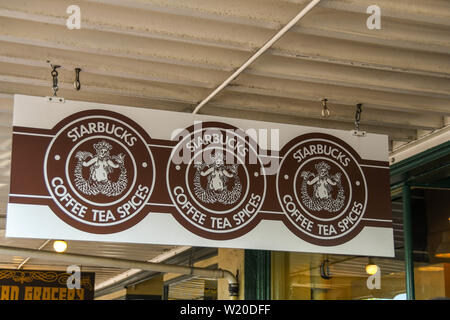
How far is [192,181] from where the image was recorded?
13.0 feet

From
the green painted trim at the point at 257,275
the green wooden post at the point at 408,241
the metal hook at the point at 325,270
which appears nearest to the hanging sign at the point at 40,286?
the green painted trim at the point at 257,275

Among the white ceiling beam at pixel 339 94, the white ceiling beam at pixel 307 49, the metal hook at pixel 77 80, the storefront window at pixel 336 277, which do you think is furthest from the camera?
the storefront window at pixel 336 277

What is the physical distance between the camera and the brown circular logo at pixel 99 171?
3631 mm

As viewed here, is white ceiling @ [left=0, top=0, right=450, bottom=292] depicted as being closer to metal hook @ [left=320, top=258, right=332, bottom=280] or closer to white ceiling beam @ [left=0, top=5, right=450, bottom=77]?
white ceiling beam @ [left=0, top=5, right=450, bottom=77]

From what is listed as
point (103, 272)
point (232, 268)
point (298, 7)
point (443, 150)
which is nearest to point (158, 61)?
point (298, 7)

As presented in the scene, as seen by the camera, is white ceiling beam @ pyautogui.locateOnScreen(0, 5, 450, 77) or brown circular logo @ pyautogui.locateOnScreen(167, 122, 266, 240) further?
brown circular logo @ pyautogui.locateOnScreen(167, 122, 266, 240)

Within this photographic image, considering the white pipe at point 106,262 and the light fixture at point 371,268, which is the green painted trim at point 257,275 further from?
the light fixture at point 371,268

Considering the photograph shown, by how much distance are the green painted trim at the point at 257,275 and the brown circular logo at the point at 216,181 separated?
279cm

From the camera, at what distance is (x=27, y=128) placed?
3.65 metres

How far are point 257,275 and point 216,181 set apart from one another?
3.06 metres

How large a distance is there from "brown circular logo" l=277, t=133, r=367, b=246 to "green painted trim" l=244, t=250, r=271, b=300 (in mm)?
2625

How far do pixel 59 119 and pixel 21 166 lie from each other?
35 cm

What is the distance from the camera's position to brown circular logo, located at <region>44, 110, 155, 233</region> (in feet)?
11.9

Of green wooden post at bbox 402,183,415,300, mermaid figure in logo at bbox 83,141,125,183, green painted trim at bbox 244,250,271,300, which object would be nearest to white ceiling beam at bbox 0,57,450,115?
mermaid figure in logo at bbox 83,141,125,183
